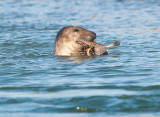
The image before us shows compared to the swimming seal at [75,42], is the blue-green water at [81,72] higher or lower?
lower

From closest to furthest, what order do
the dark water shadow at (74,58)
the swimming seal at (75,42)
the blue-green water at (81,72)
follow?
the blue-green water at (81,72) → the dark water shadow at (74,58) → the swimming seal at (75,42)

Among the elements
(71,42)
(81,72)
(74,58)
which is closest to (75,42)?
(71,42)

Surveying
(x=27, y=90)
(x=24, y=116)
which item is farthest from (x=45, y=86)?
(x=24, y=116)

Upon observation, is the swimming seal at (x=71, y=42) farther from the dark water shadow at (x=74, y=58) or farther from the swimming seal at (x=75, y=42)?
the dark water shadow at (x=74, y=58)

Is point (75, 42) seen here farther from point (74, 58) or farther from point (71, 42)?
point (74, 58)

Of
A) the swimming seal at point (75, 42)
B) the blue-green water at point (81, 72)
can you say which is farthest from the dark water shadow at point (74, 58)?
the swimming seal at point (75, 42)

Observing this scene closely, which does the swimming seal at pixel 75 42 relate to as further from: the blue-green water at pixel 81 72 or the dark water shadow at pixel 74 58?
the blue-green water at pixel 81 72

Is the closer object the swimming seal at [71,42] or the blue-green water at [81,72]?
the blue-green water at [81,72]

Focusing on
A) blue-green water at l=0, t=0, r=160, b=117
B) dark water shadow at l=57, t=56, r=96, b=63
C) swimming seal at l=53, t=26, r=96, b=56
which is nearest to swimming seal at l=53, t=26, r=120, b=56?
swimming seal at l=53, t=26, r=96, b=56

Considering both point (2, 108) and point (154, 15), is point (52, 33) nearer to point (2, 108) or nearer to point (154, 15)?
point (154, 15)

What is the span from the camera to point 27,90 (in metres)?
6.52

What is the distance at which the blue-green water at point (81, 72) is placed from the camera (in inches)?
219

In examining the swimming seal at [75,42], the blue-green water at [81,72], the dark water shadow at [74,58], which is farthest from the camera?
the swimming seal at [75,42]

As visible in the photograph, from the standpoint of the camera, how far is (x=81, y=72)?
307 inches
